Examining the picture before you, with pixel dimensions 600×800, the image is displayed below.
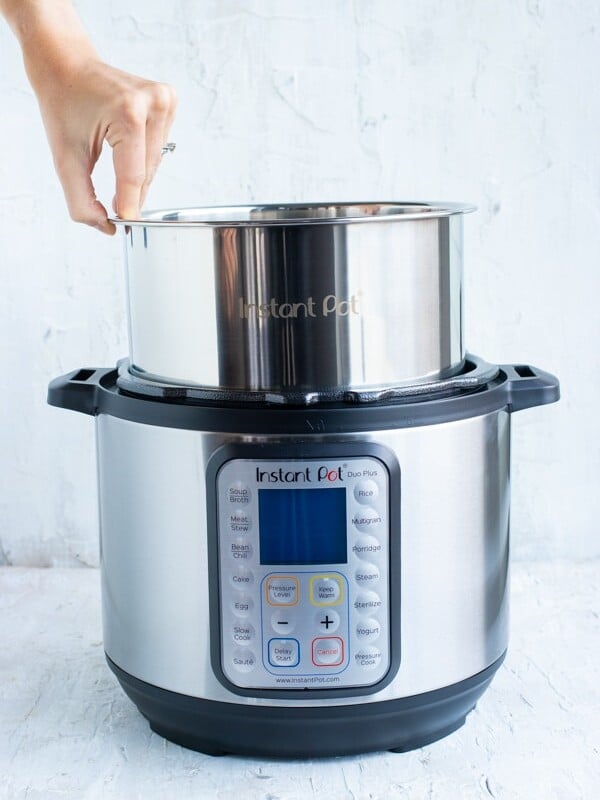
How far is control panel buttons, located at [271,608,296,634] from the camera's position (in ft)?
2.26

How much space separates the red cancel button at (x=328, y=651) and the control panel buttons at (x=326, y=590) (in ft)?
0.08

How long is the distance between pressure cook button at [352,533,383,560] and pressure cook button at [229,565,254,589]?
0.23 ft

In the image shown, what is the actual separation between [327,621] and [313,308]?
0.66 ft

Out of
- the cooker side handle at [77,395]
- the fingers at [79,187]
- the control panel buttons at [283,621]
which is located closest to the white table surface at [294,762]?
the control panel buttons at [283,621]

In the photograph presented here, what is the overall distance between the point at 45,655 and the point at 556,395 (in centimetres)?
51

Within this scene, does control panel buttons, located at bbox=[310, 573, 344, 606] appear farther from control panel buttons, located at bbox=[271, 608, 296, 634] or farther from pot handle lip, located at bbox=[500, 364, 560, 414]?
pot handle lip, located at bbox=[500, 364, 560, 414]

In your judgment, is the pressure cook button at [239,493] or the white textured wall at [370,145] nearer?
the pressure cook button at [239,493]

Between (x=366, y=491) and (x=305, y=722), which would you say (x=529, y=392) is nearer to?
(x=366, y=491)

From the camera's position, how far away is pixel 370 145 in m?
1.11

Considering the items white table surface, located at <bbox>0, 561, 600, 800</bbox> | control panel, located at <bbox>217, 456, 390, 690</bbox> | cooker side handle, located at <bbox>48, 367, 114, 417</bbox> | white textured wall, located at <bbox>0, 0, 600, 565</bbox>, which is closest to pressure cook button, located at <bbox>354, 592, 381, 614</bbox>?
control panel, located at <bbox>217, 456, 390, 690</bbox>

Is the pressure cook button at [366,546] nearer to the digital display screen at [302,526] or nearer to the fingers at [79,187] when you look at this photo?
the digital display screen at [302,526]

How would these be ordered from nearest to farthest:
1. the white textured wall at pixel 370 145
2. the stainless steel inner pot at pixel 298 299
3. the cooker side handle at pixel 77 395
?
the stainless steel inner pot at pixel 298 299
the cooker side handle at pixel 77 395
the white textured wall at pixel 370 145

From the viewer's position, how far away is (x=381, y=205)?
0.95m

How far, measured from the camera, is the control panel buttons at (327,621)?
690mm
